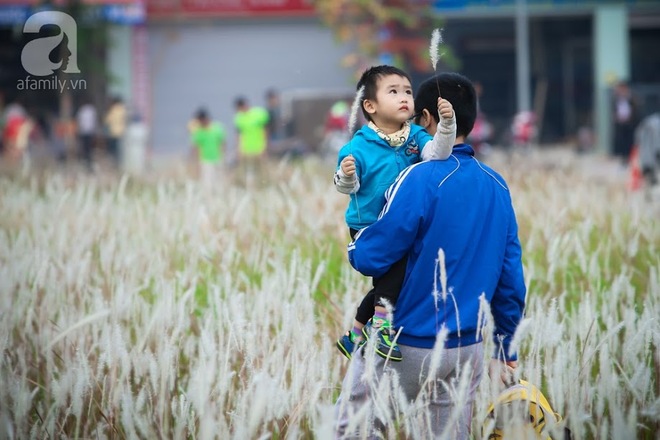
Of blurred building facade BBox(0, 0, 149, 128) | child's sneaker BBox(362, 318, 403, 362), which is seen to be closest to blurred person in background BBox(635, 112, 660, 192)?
child's sneaker BBox(362, 318, 403, 362)

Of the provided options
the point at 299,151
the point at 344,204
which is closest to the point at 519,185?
the point at 344,204

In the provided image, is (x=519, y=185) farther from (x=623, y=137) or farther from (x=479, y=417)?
(x=623, y=137)

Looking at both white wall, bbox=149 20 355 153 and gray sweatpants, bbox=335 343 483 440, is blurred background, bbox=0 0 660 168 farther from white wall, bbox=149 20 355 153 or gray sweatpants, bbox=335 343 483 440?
gray sweatpants, bbox=335 343 483 440

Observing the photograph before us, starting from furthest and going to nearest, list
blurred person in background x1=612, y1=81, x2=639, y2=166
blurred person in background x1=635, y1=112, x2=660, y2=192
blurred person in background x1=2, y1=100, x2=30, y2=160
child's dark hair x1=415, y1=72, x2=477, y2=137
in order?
blurred person in background x1=612, y1=81, x2=639, y2=166, blurred person in background x1=2, y1=100, x2=30, y2=160, blurred person in background x1=635, y1=112, x2=660, y2=192, child's dark hair x1=415, y1=72, x2=477, y2=137

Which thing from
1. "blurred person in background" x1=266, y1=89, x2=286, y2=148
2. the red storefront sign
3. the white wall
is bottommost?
"blurred person in background" x1=266, y1=89, x2=286, y2=148

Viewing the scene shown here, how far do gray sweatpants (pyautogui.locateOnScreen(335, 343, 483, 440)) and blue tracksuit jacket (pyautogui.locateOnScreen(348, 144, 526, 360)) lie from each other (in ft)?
0.15

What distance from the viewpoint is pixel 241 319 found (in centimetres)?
378

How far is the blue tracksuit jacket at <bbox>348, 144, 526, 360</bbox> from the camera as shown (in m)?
3.20

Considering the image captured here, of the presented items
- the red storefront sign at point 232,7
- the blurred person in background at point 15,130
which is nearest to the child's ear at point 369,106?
the blurred person in background at point 15,130

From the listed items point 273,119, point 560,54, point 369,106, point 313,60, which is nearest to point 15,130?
point 273,119

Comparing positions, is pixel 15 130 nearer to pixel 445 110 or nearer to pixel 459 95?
pixel 459 95

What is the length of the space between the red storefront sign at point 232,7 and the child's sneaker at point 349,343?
941 inches

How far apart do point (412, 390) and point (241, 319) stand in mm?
724

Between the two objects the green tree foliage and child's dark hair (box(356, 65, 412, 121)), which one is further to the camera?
the green tree foliage
